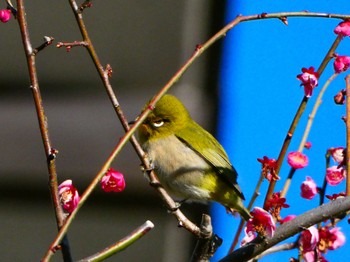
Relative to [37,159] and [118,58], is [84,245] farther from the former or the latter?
[118,58]

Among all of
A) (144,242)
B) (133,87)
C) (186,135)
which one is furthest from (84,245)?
(186,135)

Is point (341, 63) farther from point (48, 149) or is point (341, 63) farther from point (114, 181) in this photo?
point (48, 149)

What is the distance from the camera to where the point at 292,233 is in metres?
1.28

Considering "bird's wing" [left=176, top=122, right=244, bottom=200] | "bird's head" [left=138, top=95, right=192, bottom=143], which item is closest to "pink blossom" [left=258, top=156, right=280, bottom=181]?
"bird's wing" [left=176, top=122, right=244, bottom=200]

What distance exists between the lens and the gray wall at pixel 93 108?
358 centimetres

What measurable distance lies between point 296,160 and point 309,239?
0.25 meters

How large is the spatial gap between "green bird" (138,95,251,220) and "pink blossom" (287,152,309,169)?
0.55 meters

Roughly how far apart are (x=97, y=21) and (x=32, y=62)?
8.53ft

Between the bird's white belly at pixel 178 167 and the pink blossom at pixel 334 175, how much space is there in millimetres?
689

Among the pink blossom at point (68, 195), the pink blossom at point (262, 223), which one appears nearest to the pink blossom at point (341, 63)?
the pink blossom at point (262, 223)

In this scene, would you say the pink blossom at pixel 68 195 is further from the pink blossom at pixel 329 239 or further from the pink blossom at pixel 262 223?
the pink blossom at pixel 329 239

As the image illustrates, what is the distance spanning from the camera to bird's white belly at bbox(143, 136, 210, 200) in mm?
2344

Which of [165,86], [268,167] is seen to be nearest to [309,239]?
[268,167]

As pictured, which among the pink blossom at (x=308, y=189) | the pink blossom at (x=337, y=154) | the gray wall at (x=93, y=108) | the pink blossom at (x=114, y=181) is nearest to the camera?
the pink blossom at (x=114, y=181)
